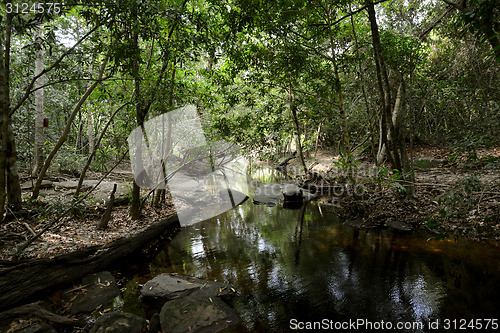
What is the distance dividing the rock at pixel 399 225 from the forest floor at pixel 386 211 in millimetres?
169

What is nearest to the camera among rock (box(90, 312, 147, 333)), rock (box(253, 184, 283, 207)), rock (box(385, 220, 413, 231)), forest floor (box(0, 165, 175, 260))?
rock (box(90, 312, 147, 333))

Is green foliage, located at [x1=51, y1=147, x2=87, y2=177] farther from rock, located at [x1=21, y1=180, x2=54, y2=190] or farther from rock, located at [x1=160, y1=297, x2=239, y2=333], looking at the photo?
rock, located at [x1=160, y1=297, x2=239, y2=333]

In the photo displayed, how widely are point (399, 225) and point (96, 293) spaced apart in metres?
7.90

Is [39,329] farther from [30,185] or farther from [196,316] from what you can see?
[30,185]

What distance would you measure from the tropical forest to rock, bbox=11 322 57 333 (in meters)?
0.02

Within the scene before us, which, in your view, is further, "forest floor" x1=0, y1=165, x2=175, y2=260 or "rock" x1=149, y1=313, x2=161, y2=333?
"forest floor" x1=0, y1=165, x2=175, y2=260

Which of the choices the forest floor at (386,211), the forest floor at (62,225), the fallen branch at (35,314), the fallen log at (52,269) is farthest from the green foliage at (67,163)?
the fallen branch at (35,314)

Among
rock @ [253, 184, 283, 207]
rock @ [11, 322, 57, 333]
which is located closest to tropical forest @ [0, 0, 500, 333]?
rock @ [11, 322, 57, 333]

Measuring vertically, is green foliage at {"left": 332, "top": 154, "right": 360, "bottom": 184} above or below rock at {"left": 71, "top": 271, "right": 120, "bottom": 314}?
above

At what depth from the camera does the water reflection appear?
4168 millimetres

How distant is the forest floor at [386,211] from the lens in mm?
4464

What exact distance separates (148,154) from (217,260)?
5.93 m

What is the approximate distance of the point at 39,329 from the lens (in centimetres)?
353

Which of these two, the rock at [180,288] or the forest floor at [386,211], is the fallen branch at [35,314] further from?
the forest floor at [386,211]
